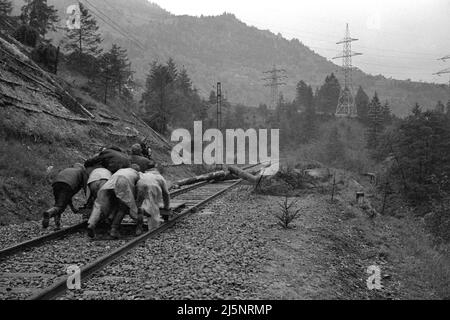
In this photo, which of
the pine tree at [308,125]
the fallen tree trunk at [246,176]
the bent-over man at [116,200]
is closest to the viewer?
the bent-over man at [116,200]

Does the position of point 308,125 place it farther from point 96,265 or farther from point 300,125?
point 96,265

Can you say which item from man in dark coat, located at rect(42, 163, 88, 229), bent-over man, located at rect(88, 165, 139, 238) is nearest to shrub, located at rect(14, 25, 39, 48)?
man in dark coat, located at rect(42, 163, 88, 229)

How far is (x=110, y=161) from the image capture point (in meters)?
8.92

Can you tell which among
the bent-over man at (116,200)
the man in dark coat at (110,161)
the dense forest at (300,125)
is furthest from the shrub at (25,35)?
the bent-over man at (116,200)

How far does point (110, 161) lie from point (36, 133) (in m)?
8.52

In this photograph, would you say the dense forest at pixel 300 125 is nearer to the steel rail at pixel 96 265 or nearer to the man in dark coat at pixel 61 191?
the steel rail at pixel 96 265

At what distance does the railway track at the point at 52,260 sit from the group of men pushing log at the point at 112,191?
405 mm

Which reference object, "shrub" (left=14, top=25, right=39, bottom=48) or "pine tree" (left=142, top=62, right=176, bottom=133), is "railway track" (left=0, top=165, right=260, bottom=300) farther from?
"pine tree" (left=142, top=62, right=176, bottom=133)

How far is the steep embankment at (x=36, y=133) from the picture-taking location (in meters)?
11.3

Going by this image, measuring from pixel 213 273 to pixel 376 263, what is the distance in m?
3.70

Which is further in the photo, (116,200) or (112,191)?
(116,200)

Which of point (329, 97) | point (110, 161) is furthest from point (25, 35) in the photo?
point (329, 97)

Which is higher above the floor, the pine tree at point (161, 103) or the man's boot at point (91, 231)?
the pine tree at point (161, 103)

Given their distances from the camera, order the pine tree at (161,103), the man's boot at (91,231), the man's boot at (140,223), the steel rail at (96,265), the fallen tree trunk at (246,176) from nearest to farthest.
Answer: the steel rail at (96,265) → the man's boot at (91,231) → the man's boot at (140,223) → the fallen tree trunk at (246,176) → the pine tree at (161,103)
